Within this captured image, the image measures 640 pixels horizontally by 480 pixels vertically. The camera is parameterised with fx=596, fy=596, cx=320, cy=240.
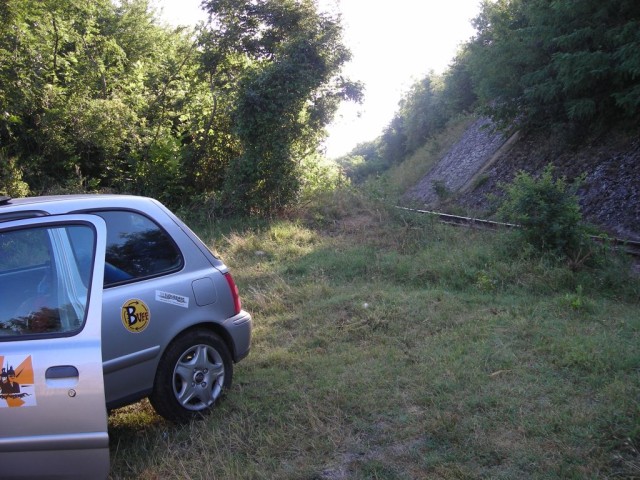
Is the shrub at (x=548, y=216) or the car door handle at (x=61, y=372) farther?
the shrub at (x=548, y=216)

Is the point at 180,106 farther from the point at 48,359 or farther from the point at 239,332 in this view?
the point at 48,359

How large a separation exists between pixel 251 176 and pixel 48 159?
233 inches

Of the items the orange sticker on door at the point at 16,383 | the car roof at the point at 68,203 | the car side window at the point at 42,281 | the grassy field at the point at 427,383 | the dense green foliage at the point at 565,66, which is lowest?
the grassy field at the point at 427,383

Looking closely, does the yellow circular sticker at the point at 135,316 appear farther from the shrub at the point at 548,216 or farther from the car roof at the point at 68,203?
the shrub at the point at 548,216

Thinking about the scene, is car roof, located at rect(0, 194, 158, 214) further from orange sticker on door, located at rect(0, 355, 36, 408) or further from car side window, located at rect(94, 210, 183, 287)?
orange sticker on door, located at rect(0, 355, 36, 408)

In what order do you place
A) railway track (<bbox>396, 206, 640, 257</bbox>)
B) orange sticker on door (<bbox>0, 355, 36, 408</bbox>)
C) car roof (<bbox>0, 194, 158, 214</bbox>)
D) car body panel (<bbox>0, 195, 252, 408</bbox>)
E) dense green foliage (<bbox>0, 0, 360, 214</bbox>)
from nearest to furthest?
orange sticker on door (<bbox>0, 355, 36, 408</bbox>) < car roof (<bbox>0, 194, 158, 214</bbox>) < car body panel (<bbox>0, 195, 252, 408</bbox>) < railway track (<bbox>396, 206, 640, 257</bbox>) < dense green foliage (<bbox>0, 0, 360, 214</bbox>)

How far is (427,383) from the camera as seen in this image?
476 centimetres

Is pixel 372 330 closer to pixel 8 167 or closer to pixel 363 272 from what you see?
pixel 363 272

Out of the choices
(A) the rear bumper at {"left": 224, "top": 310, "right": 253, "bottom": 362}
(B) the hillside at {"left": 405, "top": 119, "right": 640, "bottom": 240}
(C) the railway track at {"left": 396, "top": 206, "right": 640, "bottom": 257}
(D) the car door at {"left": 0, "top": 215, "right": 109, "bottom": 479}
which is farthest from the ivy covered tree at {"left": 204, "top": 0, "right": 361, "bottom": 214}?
(D) the car door at {"left": 0, "top": 215, "right": 109, "bottom": 479}

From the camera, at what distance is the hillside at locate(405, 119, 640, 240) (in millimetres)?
13055

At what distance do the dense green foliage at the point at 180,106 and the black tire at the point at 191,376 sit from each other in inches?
374

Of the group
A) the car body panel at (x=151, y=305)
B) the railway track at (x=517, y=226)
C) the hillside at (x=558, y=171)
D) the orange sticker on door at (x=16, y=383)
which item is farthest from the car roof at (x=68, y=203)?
the hillside at (x=558, y=171)

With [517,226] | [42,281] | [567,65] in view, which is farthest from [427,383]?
[567,65]

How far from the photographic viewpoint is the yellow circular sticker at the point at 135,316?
390 cm
